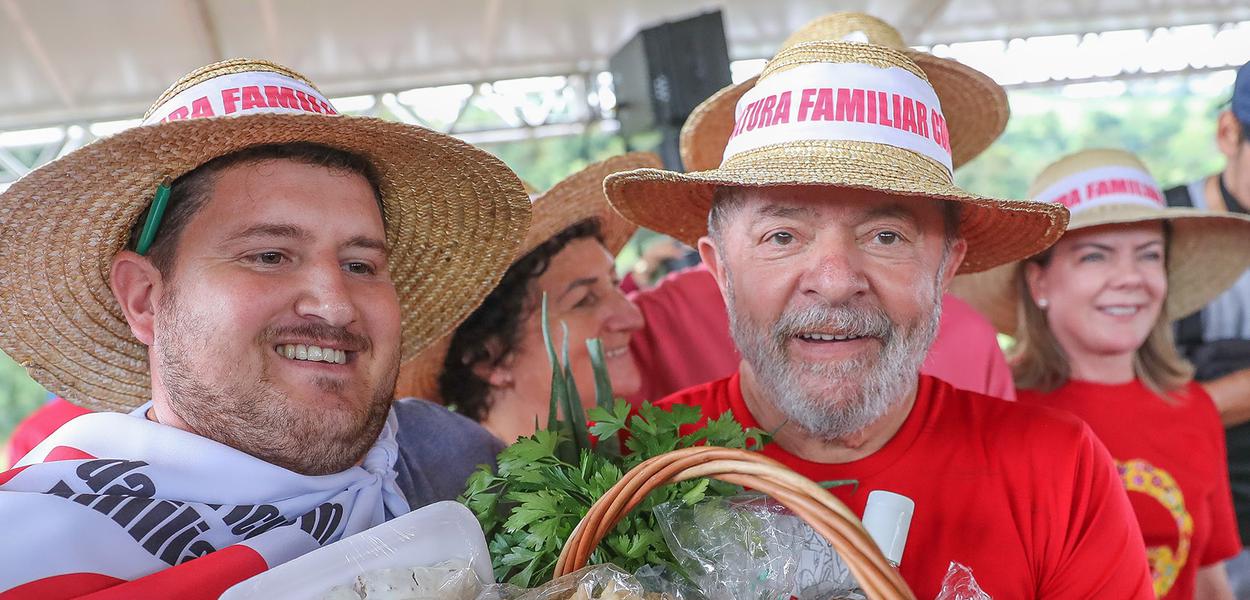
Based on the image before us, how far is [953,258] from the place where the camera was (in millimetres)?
2105

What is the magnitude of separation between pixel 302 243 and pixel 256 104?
9.1 inches

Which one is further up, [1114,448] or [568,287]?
[568,287]

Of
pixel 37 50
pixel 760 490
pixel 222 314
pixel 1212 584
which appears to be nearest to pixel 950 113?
pixel 1212 584

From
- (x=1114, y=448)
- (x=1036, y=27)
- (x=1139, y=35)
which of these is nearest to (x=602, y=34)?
(x=1036, y=27)

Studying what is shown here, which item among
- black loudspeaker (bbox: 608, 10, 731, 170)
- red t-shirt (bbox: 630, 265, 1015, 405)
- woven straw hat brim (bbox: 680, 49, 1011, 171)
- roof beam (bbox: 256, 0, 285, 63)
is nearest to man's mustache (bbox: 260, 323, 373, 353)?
woven straw hat brim (bbox: 680, 49, 1011, 171)

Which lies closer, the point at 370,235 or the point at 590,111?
the point at 370,235

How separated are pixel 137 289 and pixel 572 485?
805 mm

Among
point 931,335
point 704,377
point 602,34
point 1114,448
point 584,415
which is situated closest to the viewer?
point 584,415

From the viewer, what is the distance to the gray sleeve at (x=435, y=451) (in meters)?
1.96

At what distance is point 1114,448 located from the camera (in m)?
2.82

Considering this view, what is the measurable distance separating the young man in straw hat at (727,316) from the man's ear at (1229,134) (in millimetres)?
1000

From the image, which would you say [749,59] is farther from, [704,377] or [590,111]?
[704,377]

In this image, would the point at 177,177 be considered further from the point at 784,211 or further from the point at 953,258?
the point at 953,258

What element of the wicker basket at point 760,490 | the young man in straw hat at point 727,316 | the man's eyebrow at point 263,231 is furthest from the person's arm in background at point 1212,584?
the man's eyebrow at point 263,231
